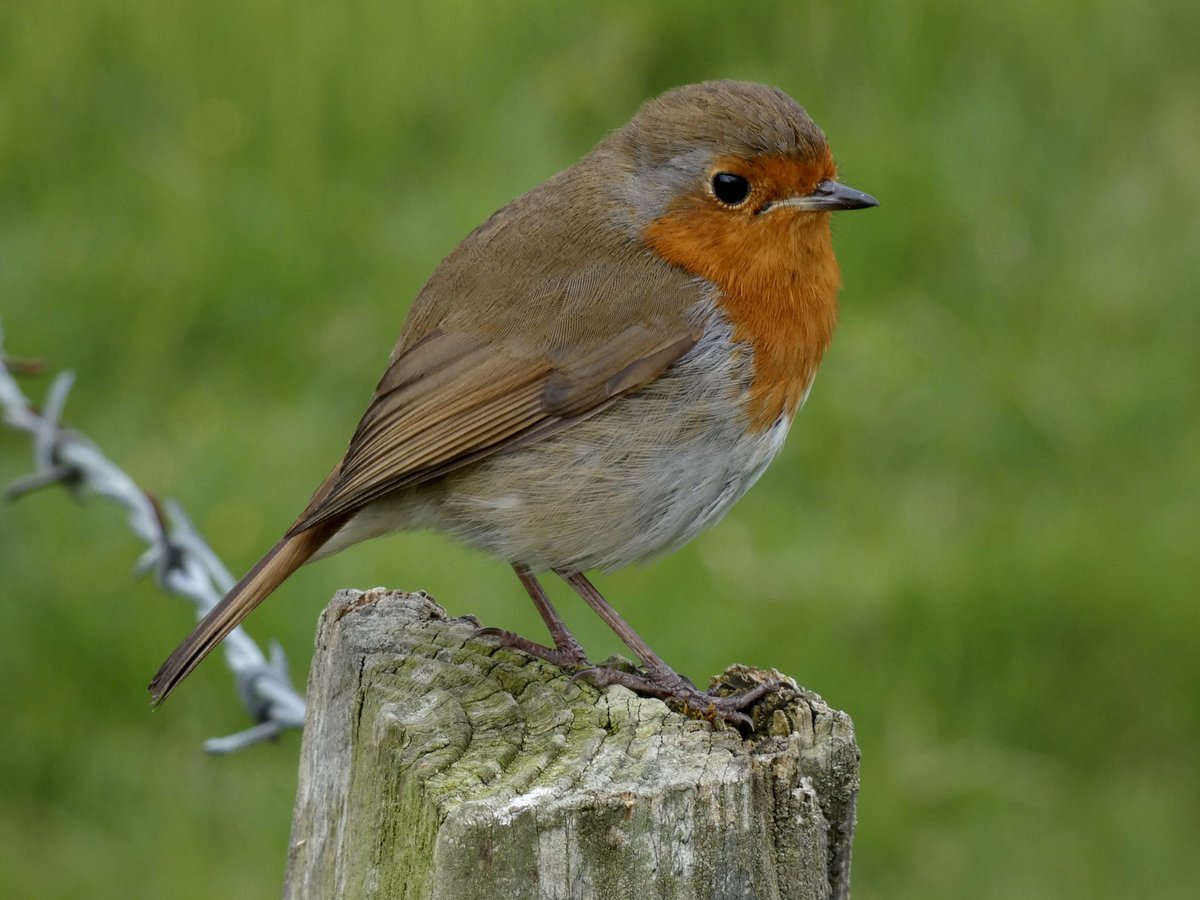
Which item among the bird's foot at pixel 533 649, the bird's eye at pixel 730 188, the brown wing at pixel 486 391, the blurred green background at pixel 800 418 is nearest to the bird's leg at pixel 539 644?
the bird's foot at pixel 533 649

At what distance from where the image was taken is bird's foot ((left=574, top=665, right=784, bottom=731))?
2.54 metres

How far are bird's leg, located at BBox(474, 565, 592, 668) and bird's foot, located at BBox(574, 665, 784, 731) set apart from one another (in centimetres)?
6

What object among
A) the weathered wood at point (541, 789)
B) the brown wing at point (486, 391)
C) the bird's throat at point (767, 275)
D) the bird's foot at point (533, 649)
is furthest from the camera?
the bird's throat at point (767, 275)

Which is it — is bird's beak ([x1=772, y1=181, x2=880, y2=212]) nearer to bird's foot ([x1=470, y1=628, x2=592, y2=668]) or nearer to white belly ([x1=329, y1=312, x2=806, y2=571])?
white belly ([x1=329, y1=312, x2=806, y2=571])

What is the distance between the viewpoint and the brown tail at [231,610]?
293cm

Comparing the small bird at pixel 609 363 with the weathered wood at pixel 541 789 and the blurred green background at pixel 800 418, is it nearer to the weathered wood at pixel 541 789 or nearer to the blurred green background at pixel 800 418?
the weathered wood at pixel 541 789

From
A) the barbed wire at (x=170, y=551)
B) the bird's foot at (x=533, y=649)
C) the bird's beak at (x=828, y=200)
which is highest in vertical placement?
the bird's beak at (x=828, y=200)

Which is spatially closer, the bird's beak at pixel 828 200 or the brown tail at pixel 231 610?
the brown tail at pixel 231 610

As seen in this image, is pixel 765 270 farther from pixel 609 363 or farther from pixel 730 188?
pixel 609 363

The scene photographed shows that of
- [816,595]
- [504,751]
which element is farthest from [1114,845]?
[504,751]

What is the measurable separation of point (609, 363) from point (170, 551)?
89 cm

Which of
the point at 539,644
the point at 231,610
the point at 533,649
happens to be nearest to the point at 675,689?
the point at 533,649

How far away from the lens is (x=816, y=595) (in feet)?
17.3

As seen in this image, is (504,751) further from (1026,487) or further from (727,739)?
(1026,487)
